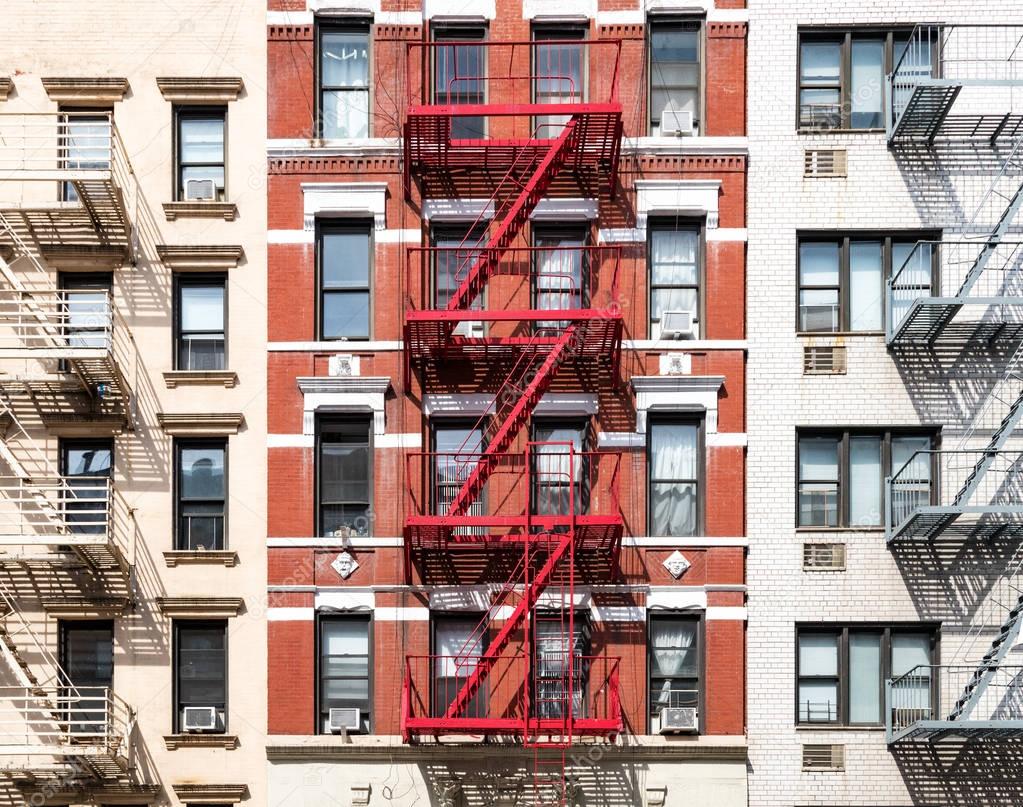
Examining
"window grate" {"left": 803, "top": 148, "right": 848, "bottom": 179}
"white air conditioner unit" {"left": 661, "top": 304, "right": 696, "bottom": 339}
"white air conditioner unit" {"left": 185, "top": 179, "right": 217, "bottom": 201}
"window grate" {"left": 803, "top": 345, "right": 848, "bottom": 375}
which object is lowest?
"window grate" {"left": 803, "top": 345, "right": 848, "bottom": 375}

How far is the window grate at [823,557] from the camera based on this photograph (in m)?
20.5

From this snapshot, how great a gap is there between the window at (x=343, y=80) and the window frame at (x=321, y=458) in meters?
4.88

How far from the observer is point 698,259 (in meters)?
21.2

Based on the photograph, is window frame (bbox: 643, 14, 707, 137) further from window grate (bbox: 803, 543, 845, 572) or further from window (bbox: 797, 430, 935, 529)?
window grate (bbox: 803, 543, 845, 572)

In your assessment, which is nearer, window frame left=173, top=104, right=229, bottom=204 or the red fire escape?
the red fire escape

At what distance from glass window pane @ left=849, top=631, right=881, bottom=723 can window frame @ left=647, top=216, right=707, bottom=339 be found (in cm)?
566

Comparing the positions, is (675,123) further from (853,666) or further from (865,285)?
(853,666)

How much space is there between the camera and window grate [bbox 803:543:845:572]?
20516mm

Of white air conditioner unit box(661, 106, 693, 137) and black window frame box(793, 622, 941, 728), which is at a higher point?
white air conditioner unit box(661, 106, 693, 137)

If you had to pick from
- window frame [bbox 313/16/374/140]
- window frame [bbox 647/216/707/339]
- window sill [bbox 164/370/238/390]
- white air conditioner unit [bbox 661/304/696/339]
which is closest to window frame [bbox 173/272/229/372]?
window sill [bbox 164/370/238/390]

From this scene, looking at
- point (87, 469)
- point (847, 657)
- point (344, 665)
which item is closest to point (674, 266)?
point (847, 657)

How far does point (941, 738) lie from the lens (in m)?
19.7

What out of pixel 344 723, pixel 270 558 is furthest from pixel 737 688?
pixel 270 558

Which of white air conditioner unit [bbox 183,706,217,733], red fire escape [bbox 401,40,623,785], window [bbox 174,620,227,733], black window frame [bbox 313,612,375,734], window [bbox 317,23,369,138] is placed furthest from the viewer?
window [bbox 317,23,369,138]
